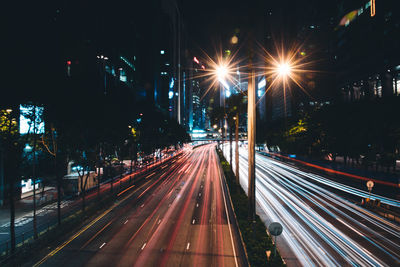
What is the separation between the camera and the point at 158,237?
1586cm

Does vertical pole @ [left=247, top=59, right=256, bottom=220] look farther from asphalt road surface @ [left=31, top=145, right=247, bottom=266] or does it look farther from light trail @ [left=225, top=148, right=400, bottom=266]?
light trail @ [left=225, top=148, right=400, bottom=266]

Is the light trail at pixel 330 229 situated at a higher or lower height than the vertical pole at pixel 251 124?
lower

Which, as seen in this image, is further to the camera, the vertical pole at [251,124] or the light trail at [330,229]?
the light trail at [330,229]

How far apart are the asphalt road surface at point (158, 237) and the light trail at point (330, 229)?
3.84 metres

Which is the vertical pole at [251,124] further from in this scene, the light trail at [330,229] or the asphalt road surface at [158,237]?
the light trail at [330,229]

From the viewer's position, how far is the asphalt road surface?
12857mm

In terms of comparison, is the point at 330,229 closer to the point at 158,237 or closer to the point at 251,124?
the point at 251,124

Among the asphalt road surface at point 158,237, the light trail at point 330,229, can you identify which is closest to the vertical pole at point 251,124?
the asphalt road surface at point 158,237

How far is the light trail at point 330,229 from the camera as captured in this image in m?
12.8

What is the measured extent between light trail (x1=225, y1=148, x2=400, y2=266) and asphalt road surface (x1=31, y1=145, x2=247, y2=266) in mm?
3835

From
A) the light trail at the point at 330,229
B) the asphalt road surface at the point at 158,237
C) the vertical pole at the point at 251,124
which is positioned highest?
the vertical pole at the point at 251,124

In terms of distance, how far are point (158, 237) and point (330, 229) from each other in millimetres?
12669

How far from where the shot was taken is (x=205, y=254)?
1337 centimetres

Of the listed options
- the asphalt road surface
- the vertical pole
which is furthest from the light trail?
the vertical pole
